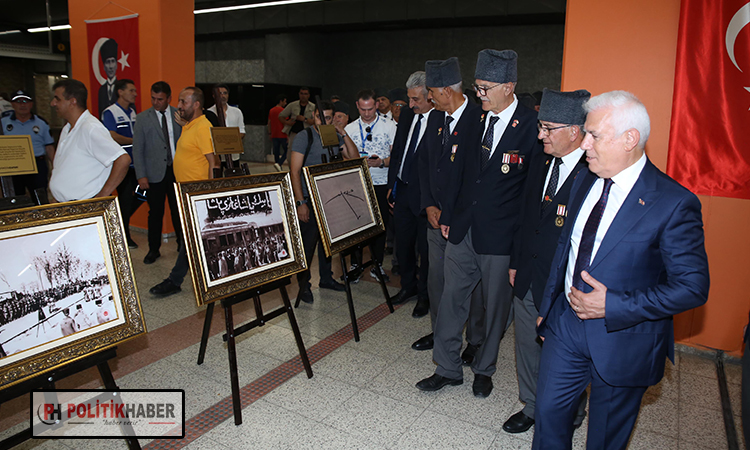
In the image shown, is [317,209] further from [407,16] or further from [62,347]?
[407,16]

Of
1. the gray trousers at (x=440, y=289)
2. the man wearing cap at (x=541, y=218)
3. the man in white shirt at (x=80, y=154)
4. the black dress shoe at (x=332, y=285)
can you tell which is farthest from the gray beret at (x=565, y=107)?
the black dress shoe at (x=332, y=285)

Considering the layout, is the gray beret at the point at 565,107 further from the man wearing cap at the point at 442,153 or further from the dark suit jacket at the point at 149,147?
the dark suit jacket at the point at 149,147

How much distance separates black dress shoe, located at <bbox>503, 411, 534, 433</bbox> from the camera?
8.31 feet

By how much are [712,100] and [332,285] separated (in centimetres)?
327

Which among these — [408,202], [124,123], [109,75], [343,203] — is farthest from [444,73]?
[109,75]

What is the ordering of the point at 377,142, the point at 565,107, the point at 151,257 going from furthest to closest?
the point at 151,257 → the point at 377,142 → the point at 565,107

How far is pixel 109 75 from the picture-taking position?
6340 mm

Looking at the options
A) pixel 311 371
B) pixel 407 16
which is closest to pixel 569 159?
pixel 311 371

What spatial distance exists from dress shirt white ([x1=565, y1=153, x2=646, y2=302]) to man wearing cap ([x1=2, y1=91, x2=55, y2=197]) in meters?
6.21

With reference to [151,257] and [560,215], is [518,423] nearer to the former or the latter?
[560,215]

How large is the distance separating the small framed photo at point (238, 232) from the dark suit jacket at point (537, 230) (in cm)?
132

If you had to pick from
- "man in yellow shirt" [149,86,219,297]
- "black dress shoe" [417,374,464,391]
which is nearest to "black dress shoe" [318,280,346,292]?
"man in yellow shirt" [149,86,219,297]

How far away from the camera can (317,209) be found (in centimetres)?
339

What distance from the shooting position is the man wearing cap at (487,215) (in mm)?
2580
